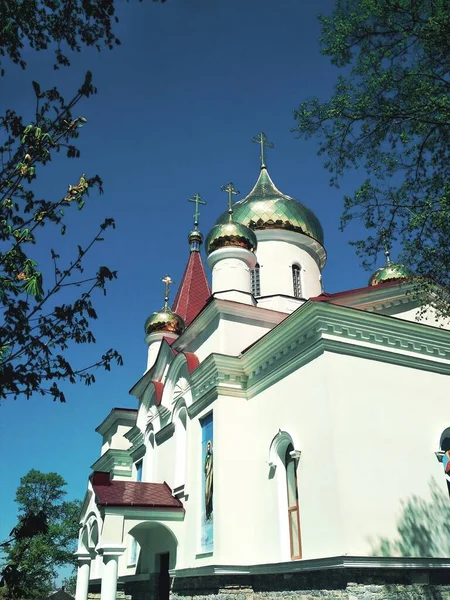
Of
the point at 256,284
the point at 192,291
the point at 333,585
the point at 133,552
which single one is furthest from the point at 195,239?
the point at 333,585

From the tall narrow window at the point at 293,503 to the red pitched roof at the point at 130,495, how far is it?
3.06 metres

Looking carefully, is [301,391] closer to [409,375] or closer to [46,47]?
[409,375]

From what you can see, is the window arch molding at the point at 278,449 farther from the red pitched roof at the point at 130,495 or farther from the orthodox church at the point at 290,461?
the red pitched roof at the point at 130,495

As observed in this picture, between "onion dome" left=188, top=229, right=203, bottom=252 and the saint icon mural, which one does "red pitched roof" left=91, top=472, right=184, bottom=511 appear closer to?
the saint icon mural

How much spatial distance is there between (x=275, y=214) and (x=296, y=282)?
7.49 ft

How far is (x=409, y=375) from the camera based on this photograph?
956cm

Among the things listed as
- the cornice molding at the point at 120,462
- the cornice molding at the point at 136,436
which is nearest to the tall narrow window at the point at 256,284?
the cornice molding at the point at 136,436

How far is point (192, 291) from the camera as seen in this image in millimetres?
18547

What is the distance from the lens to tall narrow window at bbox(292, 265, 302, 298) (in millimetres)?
16297

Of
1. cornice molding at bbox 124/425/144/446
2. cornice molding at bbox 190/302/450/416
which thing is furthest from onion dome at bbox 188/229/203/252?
cornice molding at bbox 190/302/450/416

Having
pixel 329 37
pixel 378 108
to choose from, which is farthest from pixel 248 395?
pixel 329 37

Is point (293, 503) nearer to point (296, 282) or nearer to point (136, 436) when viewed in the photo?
point (136, 436)

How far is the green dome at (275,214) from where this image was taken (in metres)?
16.8

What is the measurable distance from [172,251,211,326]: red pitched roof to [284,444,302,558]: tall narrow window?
8.70 metres
